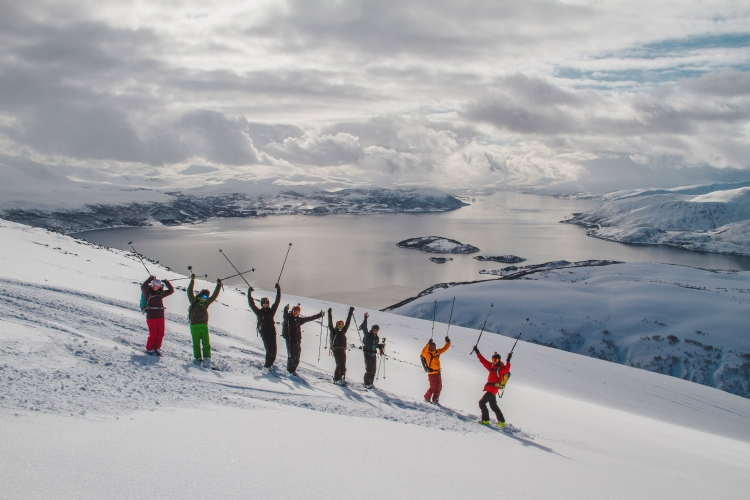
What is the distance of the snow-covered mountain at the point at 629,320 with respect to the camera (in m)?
26.8

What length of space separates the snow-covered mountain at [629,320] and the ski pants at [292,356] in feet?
86.7

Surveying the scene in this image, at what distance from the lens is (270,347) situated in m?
8.17

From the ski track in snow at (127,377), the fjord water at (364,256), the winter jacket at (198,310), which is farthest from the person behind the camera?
the fjord water at (364,256)

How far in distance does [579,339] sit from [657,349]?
469 centimetres

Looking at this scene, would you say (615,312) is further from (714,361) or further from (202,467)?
(202,467)

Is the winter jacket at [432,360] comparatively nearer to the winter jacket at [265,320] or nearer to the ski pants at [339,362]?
the ski pants at [339,362]

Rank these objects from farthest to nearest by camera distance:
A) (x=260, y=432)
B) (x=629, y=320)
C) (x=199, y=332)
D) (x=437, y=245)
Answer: (x=437, y=245) → (x=629, y=320) → (x=199, y=332) → (x=260, y=432)

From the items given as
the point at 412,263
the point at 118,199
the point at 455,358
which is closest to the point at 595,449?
the point at 455,358

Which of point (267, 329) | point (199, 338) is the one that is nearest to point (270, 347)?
point (267, 329)

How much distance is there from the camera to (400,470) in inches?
169

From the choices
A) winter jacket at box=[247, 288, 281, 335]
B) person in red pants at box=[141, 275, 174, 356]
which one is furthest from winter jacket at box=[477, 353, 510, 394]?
person in red pants at box=[141, 275, 174, 356]

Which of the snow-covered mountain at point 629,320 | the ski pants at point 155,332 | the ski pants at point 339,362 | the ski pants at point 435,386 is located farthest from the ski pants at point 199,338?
the snow-covered mountain at point 629,320

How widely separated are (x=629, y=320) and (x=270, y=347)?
31955 millimetres

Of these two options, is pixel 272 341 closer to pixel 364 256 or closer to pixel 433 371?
pixel 433 371
